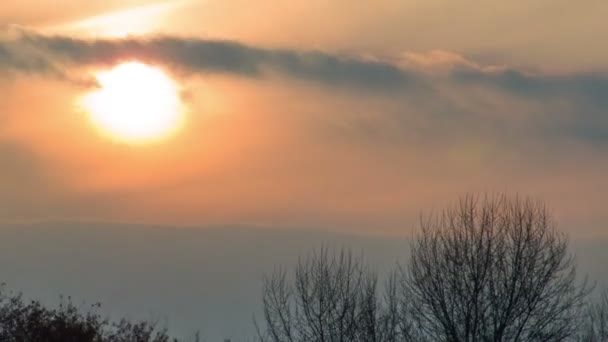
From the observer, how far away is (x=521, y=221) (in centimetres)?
3809

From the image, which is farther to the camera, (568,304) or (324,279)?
(324,279)

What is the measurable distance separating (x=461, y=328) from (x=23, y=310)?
15.0 metres

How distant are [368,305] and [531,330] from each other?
692cm

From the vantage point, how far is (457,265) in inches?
1489

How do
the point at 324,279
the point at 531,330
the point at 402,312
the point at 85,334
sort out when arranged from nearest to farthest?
the point at 85,334 < the point at 531,330 < the point at 402,312 < the point at 324,279

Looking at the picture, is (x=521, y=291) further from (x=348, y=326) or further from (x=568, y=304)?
(x=348, y=326)

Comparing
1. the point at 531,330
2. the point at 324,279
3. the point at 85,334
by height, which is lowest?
the point at 85,334

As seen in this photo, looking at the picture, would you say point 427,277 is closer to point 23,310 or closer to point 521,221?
point 521,221

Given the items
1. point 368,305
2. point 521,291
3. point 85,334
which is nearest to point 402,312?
point 368,305

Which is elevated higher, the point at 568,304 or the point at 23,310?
the point at 568,304

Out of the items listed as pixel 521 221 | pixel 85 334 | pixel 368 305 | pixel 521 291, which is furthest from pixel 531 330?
pixel 85 334

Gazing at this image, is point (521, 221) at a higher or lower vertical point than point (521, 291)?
higher

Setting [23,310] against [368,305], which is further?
[368,305]

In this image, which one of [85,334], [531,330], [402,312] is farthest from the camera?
[402,312]
